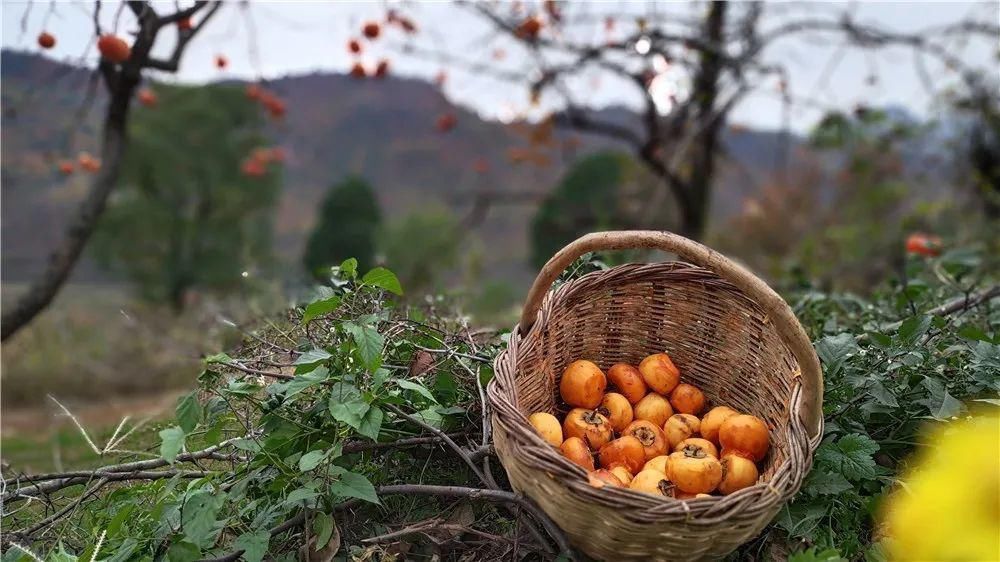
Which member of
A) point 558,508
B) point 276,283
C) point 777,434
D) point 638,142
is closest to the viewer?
point 558,508

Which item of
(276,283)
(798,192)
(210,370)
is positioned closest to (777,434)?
(210,370)

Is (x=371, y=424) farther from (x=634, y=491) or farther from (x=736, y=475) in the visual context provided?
(x=736, y=475)

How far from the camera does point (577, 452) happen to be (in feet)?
4.58

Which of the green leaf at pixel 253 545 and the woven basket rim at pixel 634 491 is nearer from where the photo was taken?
the woven basket rim at pixel 634 491

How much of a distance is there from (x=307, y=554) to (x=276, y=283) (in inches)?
88.0

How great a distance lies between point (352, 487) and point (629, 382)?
2.30 feet

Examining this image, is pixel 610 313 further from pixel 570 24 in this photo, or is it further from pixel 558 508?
pixel 570 24

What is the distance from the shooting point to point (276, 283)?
134 inches

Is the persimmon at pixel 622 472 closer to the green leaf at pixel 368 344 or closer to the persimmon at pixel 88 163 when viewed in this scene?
Result: the green leaf at pixel 368 344

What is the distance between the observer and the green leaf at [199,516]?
127cm

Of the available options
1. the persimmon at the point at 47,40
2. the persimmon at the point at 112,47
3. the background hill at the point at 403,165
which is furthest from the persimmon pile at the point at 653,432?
the background hill at the point at 403,165

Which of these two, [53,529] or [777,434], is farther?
[53,529]

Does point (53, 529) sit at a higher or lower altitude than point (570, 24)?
lower

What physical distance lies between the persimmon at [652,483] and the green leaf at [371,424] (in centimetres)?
49
